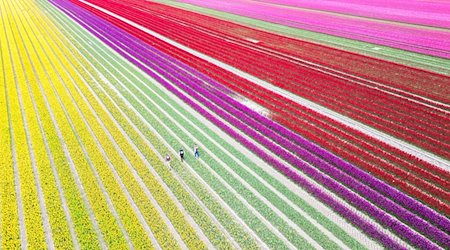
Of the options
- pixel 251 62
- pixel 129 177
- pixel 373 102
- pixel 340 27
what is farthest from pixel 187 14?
pixel 129 177

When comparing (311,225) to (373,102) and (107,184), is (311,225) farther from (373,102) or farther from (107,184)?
(373,102)

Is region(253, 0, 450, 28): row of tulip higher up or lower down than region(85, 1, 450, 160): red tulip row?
lower down

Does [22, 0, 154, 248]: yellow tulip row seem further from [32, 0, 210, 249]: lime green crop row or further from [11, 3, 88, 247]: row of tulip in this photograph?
[11, 3, 88, 247]: row of tulip

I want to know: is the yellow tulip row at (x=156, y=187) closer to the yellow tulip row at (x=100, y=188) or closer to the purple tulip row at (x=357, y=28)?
the yellow tulip row at (x=100, y=188)

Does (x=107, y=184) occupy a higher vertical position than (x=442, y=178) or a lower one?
higher

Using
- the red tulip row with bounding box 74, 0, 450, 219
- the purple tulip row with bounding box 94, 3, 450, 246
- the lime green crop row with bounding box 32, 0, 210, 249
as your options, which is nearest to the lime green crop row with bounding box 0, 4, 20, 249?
the lime green crop row with bounding box 32, 0, 210, 249
